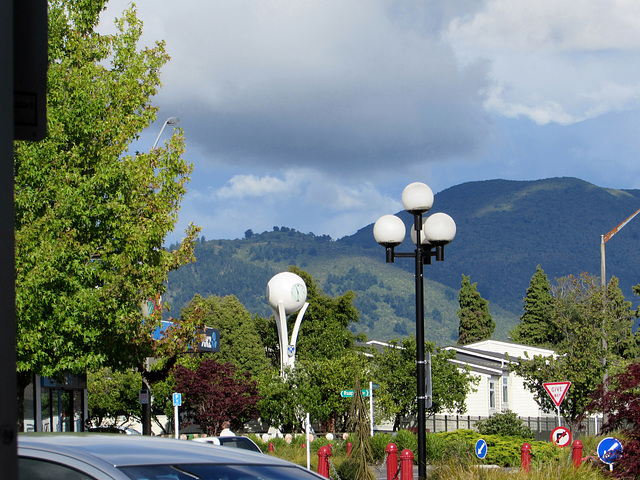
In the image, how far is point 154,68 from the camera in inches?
801

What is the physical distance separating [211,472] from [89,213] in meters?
14.3

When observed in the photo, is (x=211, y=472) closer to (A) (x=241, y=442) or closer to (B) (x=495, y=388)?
(A) (x=241, y=442)

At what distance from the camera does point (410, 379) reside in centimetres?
4694

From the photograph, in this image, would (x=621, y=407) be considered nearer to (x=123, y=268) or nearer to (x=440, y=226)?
(x=440, y=226)

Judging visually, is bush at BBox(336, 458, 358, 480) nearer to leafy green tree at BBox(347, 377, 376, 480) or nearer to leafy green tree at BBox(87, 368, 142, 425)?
leafy green tree at BBox(347, 377, 376, 480)

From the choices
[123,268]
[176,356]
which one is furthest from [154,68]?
[176,356]

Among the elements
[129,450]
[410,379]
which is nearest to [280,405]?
[410,379]

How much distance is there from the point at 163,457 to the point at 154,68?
704 inches

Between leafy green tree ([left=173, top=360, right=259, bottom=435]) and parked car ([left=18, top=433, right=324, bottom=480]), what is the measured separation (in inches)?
1595

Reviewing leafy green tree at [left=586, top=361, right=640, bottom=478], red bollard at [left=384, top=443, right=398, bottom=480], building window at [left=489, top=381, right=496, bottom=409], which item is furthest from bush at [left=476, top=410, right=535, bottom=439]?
building window at [left=489, top=381, right=496, bottom=409]

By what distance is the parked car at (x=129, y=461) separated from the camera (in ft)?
11.3

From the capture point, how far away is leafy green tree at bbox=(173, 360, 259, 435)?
43812 mm

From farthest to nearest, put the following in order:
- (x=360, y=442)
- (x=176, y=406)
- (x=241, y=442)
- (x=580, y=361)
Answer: (x=580, y=361) < (x=176, y=406) < (x=241, y=442) < (x=360, y=442)

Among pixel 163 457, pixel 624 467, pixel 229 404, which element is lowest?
pixel 229 404
